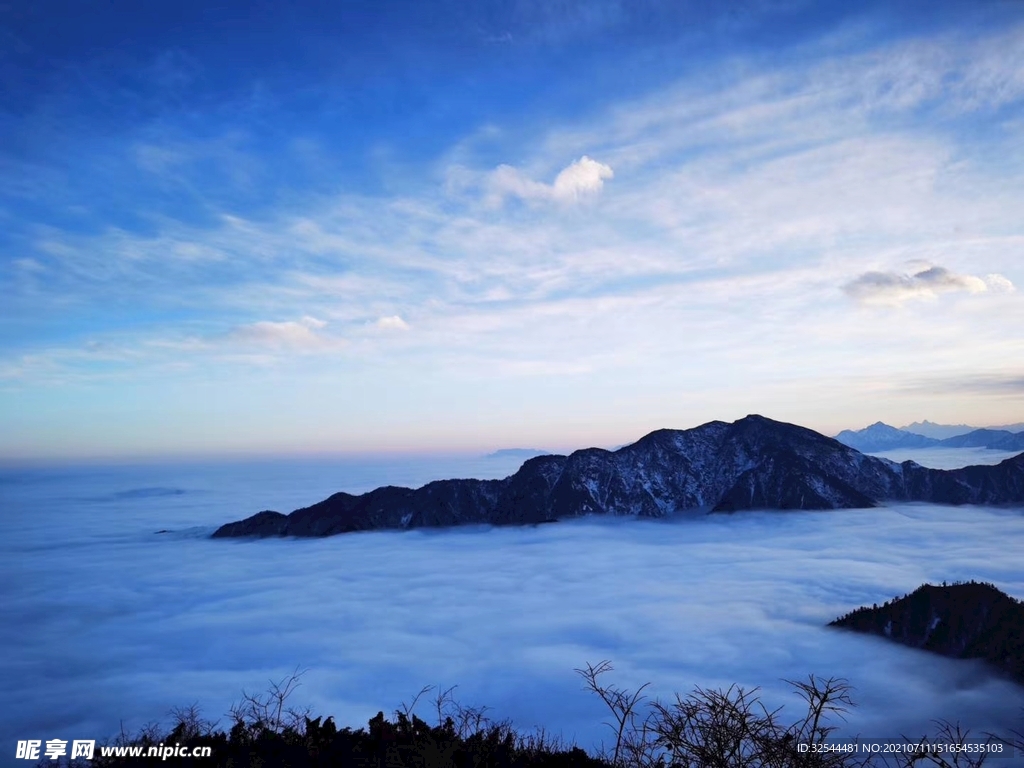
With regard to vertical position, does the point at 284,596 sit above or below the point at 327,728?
below

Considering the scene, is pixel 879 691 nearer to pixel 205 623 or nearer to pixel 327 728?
pixel 327 728

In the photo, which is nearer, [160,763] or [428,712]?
[160,763]

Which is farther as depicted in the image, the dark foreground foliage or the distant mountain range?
the distant mountain range

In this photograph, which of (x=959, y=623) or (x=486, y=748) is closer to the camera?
(x=486, y=748)

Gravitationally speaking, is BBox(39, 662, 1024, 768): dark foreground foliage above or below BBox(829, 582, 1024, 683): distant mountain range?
above

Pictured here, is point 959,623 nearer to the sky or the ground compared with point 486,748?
nearer to the ground

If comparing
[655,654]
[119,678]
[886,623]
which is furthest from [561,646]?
[119,678]

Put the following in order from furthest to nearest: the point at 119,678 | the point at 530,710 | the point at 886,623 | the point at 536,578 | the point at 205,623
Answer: the point at 536,578 → the point at 205,623 → the point at 886,623 → the point at 119,678 → the point at 530,710

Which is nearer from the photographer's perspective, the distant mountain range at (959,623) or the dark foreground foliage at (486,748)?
the dark foreground foliage at (486,748)
